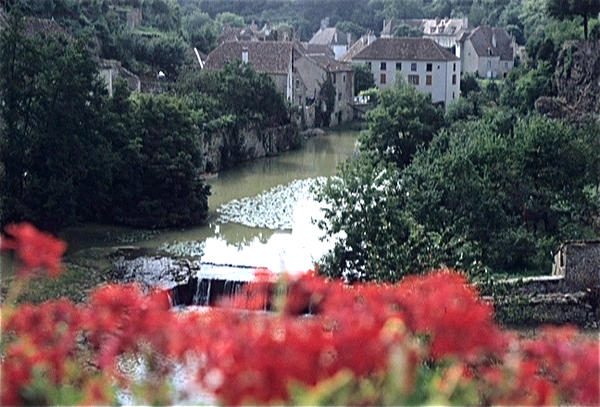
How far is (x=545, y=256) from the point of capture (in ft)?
49.2

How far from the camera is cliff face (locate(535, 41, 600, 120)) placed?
23.0 metres

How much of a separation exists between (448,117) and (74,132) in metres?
12.7

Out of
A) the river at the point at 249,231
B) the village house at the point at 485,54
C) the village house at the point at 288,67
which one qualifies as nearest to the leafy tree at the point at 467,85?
Result: the village house at the point at 288,67

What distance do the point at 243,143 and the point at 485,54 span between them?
84.3 ft

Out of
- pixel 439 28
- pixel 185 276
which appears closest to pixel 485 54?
pixel 439 28

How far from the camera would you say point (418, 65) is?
39.7 metres

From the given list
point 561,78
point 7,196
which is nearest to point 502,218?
point 7,196

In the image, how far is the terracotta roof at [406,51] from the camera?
129 ft

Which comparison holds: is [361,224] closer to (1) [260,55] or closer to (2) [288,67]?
(2) [288,67]

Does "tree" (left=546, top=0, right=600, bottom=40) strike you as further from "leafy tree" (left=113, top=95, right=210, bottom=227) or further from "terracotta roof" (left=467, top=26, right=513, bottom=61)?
"terracotta roof" (left=467, top=26, right=513, bottom=61)

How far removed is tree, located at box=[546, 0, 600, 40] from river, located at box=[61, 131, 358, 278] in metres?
9.00

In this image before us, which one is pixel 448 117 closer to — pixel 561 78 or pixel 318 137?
pixel 561 78

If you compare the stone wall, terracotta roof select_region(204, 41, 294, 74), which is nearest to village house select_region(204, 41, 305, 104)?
terracotta roof select_region(204, 41, 294, 74)

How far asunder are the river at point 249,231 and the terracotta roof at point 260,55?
9.98m
